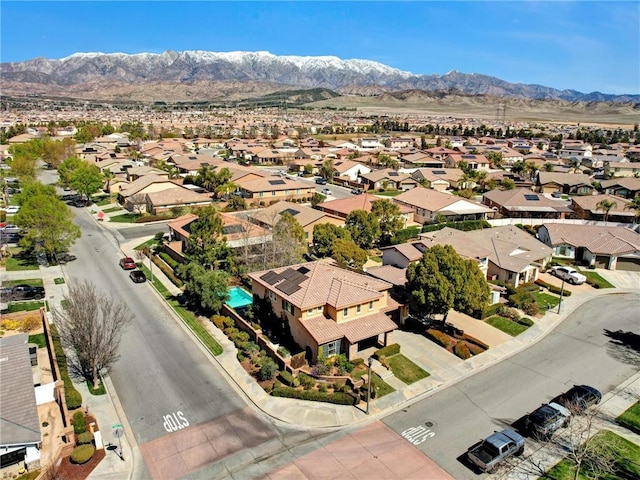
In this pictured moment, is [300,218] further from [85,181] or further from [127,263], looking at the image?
[85,181]

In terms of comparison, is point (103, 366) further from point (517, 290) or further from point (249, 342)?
point (517, 290)

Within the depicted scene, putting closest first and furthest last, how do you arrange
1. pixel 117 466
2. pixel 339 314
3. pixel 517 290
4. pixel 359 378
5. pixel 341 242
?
1. pixel 117 466
2. pixel 359 378
3. pixel 339 314
4. pixel 517 290
5. pixel 341 242

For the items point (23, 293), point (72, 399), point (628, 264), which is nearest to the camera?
point (72, 399)

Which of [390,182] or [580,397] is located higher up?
[390,182]

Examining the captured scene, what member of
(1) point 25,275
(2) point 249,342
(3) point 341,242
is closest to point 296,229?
(3) point 341,242

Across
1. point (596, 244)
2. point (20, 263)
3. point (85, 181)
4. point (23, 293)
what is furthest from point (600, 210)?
point (85, 181)

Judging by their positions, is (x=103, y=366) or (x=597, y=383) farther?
(x=597, y=383)

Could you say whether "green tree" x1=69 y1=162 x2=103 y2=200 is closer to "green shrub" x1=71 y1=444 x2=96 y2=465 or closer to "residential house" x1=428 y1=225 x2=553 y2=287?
"residential house" x1=428 y1=225 x2=553 y2=287

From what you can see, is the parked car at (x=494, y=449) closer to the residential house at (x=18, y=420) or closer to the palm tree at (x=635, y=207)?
the residential house at (x=18, y=420)
